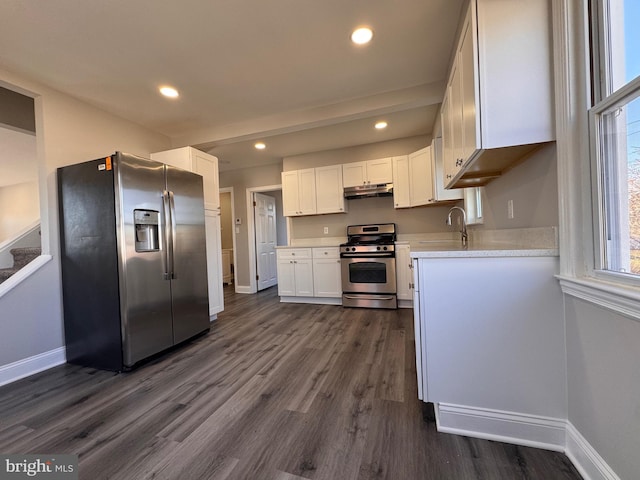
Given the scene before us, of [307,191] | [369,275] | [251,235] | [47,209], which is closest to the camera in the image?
[47,209]

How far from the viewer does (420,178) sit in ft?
12.3

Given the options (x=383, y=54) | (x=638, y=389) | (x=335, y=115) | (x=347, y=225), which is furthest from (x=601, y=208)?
(x=347, y=225)

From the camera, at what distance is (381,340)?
103 inches

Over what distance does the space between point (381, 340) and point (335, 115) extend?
98.3 inches

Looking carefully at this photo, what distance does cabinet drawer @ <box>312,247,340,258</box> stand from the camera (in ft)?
13.5

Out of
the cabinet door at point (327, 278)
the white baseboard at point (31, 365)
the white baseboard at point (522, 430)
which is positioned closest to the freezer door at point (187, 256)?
the white baseboard at point (31, 365)

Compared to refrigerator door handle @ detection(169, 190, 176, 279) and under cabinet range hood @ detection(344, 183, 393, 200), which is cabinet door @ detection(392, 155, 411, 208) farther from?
refrigerator door handle @ detection(169, 190, 176, 279)

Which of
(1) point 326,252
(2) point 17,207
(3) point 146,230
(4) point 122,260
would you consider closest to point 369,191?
(1) point 326,252

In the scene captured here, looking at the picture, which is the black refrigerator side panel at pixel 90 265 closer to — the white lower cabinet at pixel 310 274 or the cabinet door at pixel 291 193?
the white lower cabinet at pixel 310 274

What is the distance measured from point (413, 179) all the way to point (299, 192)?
1864 millimetres

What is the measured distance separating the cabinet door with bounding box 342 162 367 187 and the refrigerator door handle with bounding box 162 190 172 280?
264cm

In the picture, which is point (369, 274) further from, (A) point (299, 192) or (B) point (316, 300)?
(A) point (299, 192)

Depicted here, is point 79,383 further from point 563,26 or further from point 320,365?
point 563,26

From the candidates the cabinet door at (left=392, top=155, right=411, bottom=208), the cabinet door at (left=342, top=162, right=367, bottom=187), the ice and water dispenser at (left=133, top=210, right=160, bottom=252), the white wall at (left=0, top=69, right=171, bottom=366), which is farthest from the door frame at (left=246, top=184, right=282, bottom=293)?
the ice and water dispenser at (left=133, top=210, right=160, bottom=252)
